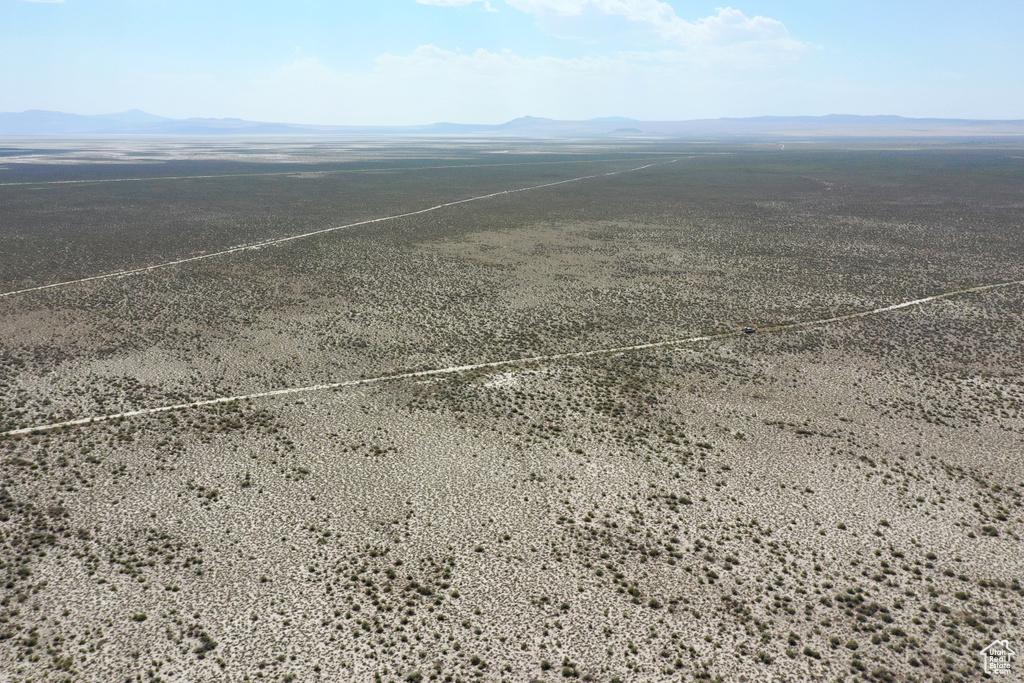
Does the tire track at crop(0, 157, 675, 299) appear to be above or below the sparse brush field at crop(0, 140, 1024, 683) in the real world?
above

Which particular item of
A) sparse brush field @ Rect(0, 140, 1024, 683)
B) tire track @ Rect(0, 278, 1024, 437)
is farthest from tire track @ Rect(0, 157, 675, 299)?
tire track @ Rect(0, 278, 1024, 437)

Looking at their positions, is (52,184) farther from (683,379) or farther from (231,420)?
(683,379)

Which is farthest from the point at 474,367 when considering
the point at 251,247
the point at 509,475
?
the point at 251,247

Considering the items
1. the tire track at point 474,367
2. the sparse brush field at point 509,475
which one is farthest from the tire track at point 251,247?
the tire track at point 474,367

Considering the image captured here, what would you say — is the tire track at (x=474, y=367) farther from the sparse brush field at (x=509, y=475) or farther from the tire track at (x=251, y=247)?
the tire track at (x=251, y=247)

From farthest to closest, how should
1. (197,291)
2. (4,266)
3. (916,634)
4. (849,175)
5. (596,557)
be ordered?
(849,175)
(4,266)
(197,291)
(596,557)
(916,634)

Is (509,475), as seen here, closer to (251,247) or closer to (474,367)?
(474,367)

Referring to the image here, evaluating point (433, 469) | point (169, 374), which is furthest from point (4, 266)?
point (433, 469)

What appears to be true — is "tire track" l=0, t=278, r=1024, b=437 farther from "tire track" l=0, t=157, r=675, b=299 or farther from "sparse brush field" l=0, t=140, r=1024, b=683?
"tire track" l=0, t=157, r=675, b=299
